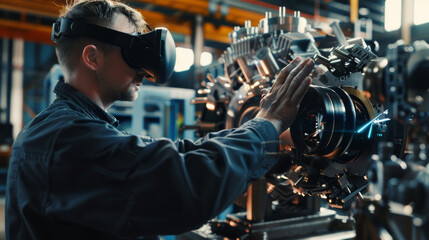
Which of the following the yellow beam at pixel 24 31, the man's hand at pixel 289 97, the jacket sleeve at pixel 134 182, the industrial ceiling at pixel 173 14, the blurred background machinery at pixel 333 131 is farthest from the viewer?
the yellow beam at pixel 24 31

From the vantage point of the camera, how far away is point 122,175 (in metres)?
0.71

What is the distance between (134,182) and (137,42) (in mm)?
453

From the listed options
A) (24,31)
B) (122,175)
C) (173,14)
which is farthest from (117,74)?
(24,31)

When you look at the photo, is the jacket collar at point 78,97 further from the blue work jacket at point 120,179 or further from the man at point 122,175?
the blue work jacket at point 120,179

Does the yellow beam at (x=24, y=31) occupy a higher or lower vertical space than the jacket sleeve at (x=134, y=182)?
higher

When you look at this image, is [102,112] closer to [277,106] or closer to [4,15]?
[277,106]

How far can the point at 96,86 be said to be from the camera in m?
1.02

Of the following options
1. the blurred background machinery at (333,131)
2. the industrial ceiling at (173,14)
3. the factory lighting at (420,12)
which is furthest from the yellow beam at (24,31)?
the factory lighting at (420,12)

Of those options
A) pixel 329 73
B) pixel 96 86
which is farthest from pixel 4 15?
pixel 329 73

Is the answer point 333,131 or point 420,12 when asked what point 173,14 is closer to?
point 420,12

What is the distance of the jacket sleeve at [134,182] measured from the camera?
710mm

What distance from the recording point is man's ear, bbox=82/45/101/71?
97 cm

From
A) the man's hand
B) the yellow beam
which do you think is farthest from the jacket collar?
the yellow beam

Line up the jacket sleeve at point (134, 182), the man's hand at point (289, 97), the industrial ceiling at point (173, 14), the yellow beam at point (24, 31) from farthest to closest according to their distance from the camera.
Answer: the yellow beam at point (24, 31), the industrial ceiling at point (173, 14), the man's hand at point (289, 97), the jacket sleeve at point (134, 182)
